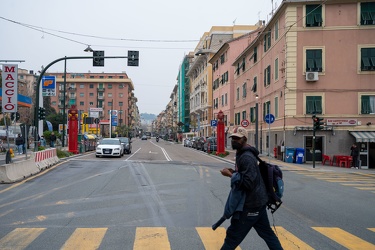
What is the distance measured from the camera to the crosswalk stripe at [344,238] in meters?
6.50

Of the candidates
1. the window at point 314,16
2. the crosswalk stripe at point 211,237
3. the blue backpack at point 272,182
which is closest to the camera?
the blue backpack at point 272,182

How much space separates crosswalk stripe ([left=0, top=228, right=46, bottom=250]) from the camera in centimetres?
609

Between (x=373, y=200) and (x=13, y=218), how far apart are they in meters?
9.86

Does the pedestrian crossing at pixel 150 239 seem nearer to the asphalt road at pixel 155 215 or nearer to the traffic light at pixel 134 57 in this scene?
the asphalt road at pixel 155 215

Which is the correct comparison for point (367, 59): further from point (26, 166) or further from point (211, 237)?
point (211, 237)

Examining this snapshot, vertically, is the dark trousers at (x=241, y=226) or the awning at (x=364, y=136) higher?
the awning at (x=364, y=136)

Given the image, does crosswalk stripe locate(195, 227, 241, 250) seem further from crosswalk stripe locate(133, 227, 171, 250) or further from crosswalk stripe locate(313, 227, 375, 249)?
crosswalk stripe locate(313, 227, 375, 249)

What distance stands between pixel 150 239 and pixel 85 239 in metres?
1.07

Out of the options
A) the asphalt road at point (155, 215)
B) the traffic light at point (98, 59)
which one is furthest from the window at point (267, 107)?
the asphalt road at point (155, 215)

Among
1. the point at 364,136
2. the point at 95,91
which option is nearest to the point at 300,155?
the point at 364,136

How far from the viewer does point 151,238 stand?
6676 mm

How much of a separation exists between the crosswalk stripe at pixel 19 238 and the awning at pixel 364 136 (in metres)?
24.1

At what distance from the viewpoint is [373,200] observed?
38.8ft

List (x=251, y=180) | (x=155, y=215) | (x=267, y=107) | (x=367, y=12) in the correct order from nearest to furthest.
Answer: (x=251, y=180)
(x=155, y=215)
(x=367, y=12)
(x=267, y=107)
